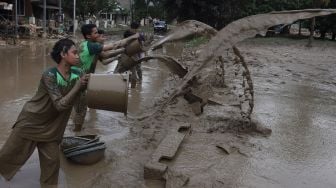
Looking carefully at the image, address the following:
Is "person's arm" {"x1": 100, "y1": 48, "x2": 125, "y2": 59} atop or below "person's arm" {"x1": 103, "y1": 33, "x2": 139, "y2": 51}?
below

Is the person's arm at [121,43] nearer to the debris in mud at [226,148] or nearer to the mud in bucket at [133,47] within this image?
the mud in bucket at [133,47]

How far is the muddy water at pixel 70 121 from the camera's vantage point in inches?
193

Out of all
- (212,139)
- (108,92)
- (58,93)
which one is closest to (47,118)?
(58,93)

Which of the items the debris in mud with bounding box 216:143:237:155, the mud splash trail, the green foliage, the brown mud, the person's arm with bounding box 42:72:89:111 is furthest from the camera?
the green foliage

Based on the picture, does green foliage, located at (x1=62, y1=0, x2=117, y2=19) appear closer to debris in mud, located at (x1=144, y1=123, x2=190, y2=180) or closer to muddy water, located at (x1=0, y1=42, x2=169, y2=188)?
muddy water, located at (x1=0, y1=42, x2=169, y2=188)

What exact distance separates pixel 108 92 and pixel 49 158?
2.61 feet

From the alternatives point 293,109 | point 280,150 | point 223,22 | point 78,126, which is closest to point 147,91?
point 293,109

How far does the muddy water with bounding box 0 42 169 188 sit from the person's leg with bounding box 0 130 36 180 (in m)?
0.45

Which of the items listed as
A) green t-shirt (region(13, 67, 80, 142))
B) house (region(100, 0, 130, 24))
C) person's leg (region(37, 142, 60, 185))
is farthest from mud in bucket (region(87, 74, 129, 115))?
house (region(100, 0, 130, 24))

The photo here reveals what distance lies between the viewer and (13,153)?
417 cm

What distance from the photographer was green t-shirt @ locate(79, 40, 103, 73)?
582 cm

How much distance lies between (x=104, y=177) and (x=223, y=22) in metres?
28.1

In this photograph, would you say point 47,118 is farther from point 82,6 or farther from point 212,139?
point 82,6

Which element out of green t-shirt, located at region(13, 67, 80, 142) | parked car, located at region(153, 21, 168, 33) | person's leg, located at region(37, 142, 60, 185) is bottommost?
person's leg, located at region(37, 142, 60, 185)
